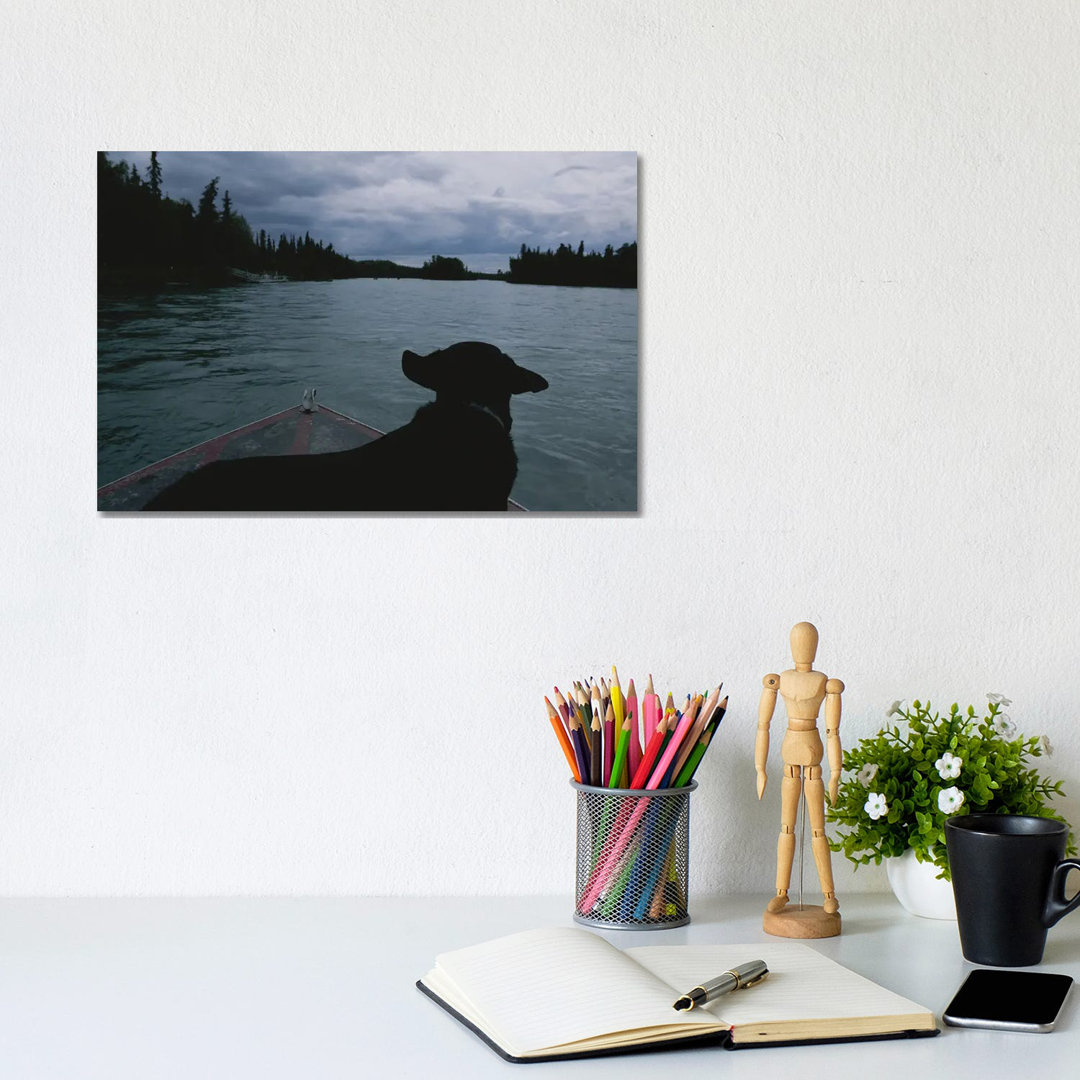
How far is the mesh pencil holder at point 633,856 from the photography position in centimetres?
105

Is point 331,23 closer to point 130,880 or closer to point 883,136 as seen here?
point 883,136

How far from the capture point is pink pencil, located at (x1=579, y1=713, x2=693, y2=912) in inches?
41.4

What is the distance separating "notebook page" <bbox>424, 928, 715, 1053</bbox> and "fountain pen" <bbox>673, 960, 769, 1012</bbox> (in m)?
0.01

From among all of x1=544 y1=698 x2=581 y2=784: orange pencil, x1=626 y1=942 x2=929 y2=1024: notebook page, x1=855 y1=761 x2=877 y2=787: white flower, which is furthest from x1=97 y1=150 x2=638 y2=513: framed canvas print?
x1=626 y1=942 x2=929 y2=1024: notebook page

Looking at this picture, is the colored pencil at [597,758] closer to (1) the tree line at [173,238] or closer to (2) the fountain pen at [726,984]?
(2) the fountain pen at [726,984]

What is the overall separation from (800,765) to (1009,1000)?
26cm

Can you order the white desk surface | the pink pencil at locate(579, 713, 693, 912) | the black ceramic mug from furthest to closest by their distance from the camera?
the pink pencil at locate(579, 713, 693, 912), the black ceramic mug, the white desk surface

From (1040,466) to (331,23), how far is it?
825 millimetres

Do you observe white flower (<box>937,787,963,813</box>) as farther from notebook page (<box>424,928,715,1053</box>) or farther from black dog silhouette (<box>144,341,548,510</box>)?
black dog silhouette (<box>144,341,548,510</box>)

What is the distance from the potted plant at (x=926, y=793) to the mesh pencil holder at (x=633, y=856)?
0.15 m

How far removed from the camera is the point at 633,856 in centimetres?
106

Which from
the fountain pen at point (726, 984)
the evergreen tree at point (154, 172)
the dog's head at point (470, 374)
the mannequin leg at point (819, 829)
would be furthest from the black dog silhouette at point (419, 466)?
the fountain pen at point (726, 984)

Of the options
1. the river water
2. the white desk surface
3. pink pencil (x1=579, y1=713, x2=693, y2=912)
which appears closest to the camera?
the white desk surface

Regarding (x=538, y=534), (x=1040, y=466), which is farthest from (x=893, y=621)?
(x=538, y=534)
